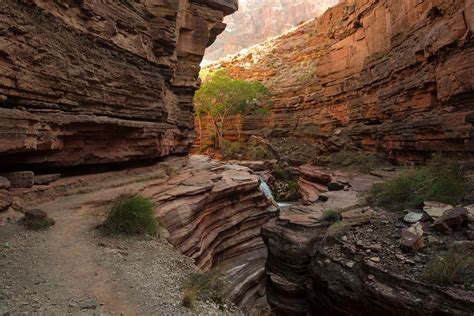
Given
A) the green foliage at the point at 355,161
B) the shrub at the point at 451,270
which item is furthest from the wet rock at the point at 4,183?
the green foliage at the point at 355,161

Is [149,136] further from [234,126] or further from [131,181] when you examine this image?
[234,126]

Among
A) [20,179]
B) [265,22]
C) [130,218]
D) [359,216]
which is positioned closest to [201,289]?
[130,218]

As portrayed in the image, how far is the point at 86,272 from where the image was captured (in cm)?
408

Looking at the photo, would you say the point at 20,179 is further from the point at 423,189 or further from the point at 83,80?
the point at 423,189

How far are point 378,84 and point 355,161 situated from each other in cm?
487

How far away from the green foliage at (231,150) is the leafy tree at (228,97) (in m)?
0.91

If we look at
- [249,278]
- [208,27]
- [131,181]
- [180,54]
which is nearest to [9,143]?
[131,181]

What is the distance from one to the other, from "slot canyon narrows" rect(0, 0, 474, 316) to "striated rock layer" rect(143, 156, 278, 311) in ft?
0.21

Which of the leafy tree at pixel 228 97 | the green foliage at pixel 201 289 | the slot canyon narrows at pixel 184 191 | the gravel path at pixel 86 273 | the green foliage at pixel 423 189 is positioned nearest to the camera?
the gravel path at pixel 86 273

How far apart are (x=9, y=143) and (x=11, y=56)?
171 centimetres

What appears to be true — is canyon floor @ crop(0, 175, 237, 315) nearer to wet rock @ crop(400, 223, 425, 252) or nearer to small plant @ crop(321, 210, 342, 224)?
wet rock @ crop(400, 223, 425, 252)

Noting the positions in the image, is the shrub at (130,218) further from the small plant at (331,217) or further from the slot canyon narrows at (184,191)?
the small plant at (331,217)

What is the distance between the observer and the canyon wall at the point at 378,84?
423 inches

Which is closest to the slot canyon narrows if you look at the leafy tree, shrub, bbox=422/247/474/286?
shrub, bbox=422/247/474/286
